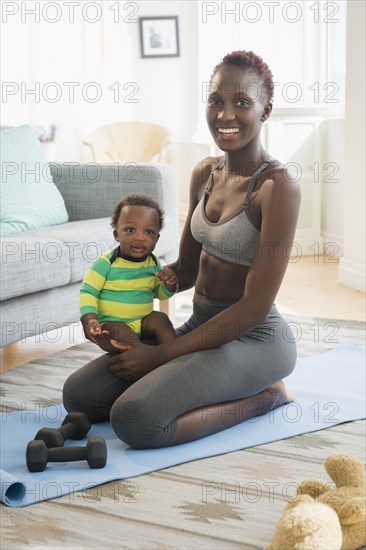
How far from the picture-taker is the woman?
2260 millimetres

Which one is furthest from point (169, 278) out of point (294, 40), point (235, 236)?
point (294, 40)

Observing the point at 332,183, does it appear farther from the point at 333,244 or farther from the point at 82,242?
the point at 82,242

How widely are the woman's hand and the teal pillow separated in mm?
1264

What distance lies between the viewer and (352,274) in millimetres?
4414

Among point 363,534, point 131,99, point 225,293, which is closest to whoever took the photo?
point 363,534

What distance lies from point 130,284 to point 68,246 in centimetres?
79

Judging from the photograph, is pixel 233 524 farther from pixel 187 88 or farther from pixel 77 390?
pixel 187 88

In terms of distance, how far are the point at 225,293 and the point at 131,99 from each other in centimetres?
457

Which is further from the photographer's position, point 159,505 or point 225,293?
point 225,293

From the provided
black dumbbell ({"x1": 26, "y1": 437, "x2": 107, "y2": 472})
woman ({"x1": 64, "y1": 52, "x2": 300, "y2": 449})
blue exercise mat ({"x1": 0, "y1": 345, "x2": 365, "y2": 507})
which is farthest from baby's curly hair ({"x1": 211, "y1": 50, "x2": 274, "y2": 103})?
black dumbbell ({"x1": 26, "y1": 437, "x2": 107, "y2": 472})

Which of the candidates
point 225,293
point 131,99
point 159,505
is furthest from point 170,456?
point 131,99

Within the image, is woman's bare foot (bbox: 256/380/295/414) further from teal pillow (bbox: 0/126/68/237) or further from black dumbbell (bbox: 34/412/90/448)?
teal pillow (bbox: 0/126/68/237)

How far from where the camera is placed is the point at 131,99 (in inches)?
266

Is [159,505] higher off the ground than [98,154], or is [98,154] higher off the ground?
[98,154]
